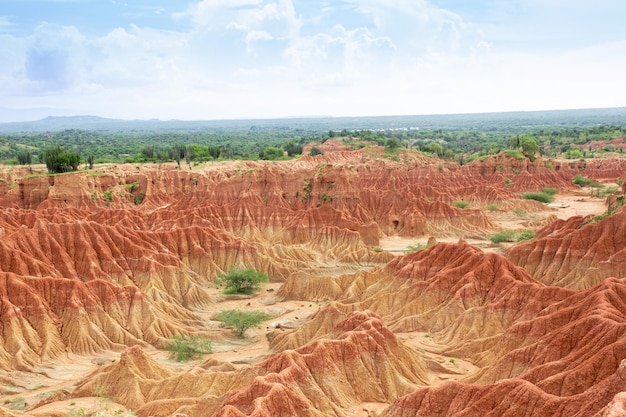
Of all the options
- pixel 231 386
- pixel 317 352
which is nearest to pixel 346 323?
pixel 317 352

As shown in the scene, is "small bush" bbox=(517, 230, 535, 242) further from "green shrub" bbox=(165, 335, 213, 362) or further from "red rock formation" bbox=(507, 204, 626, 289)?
"green shrub" bbox=(165, 335, 213, 362)

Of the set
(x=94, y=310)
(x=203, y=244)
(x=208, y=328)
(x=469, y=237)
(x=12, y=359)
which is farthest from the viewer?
(x=469, y=237)

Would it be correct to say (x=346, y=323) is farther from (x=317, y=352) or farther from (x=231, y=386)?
(x=231, y=386)

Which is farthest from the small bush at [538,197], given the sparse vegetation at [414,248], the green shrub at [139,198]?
the green shrub at [139,198]

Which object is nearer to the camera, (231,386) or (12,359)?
(231,386)

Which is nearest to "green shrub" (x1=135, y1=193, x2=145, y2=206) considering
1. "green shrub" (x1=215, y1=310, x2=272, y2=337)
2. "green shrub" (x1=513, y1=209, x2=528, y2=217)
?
"green shrub" (x1=215, y1=310, x2=272, y2=337)

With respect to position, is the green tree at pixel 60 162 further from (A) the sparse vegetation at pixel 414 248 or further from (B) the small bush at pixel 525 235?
(B) the small bush at pixel 525 235

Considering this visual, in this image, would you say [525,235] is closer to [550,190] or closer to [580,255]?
[580,255]
